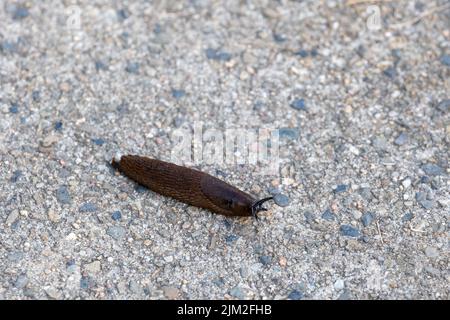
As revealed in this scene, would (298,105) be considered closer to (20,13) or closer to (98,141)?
(98,141)

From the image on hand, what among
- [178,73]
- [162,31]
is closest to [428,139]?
[178,73]

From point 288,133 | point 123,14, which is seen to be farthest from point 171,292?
point 123,14

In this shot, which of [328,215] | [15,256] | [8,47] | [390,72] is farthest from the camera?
[8,47]

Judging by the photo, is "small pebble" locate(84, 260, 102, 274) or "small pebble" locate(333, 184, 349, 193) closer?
"small pebble" locate(84, 260, 102, 274)

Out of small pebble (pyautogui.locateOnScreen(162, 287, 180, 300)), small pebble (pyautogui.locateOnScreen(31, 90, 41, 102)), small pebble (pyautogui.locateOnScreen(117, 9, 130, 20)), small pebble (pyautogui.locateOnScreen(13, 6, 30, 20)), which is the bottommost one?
small pebble (pyautogui.locateOnScreen(162, 287, 180, 300))

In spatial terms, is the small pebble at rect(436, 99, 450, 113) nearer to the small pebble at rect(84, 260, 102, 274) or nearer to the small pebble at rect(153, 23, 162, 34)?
the small pebble at rect(153, 23, 162, 34)

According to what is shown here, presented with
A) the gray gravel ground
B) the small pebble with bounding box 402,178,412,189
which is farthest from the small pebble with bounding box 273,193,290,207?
the small pebble with bounding box 402,178,412,189
